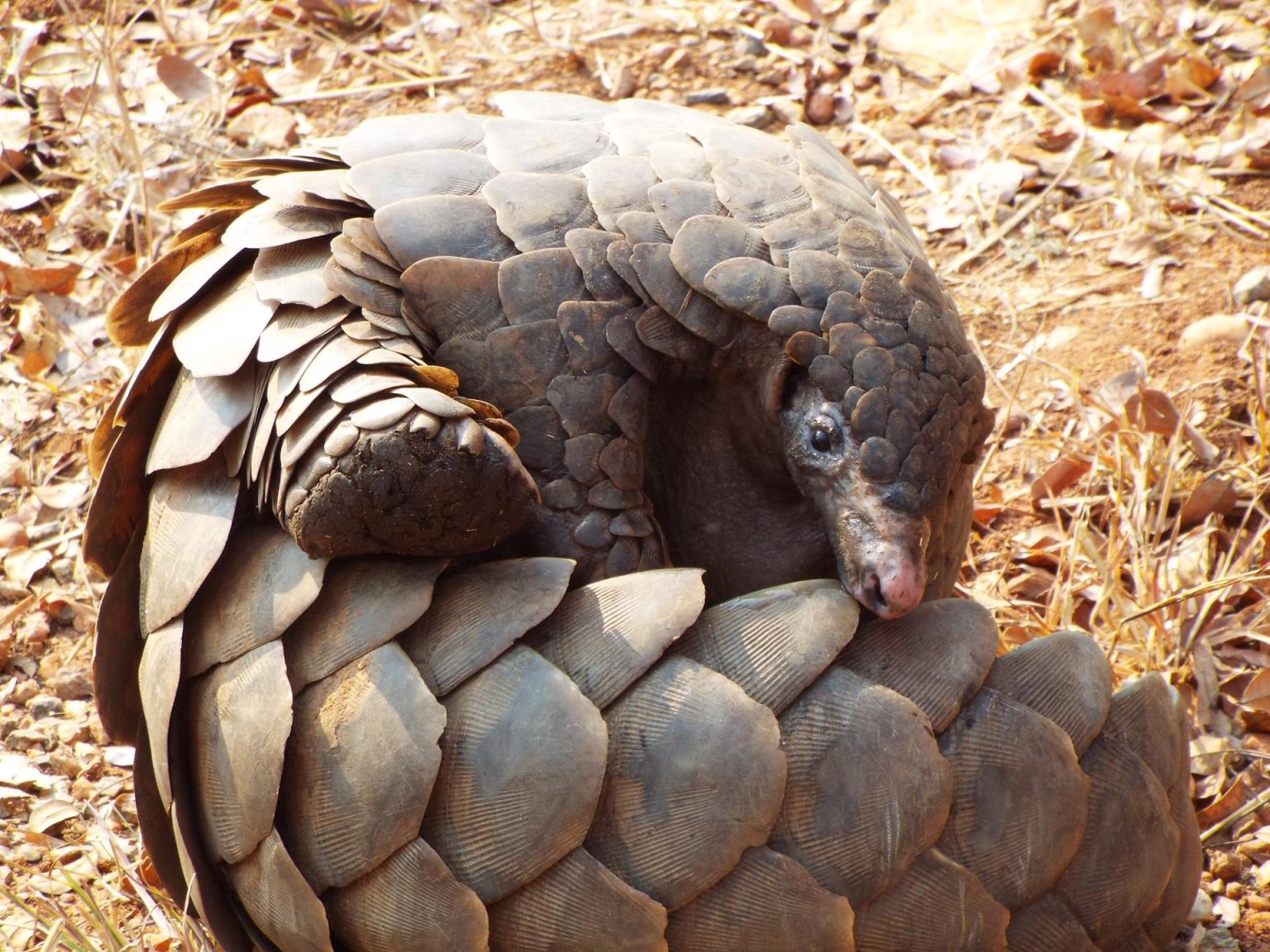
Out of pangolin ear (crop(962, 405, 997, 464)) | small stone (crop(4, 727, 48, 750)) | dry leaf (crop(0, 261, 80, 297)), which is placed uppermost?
pangolin ear (crop(962, 405, 997, 464))

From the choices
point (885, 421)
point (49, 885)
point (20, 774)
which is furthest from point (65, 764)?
point (885, 421)

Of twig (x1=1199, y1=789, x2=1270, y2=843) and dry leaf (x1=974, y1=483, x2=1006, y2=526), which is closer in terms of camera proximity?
twig (x1=1199, y1=789, x2=1270, y2=843)

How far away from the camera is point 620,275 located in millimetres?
2527

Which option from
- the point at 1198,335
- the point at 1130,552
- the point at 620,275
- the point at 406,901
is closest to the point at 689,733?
the point at 406,901

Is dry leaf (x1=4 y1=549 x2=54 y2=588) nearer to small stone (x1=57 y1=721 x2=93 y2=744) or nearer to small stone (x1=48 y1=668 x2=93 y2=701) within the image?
small stone (x1=48 y1=668 x2=93 y2=701)

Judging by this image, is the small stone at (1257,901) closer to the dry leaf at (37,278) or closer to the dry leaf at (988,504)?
the dry leaf at (988,504)

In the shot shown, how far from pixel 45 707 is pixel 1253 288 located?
3.55 m

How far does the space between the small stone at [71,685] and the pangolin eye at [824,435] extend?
2014 millimetres

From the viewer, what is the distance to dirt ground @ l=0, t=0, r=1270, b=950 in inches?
129

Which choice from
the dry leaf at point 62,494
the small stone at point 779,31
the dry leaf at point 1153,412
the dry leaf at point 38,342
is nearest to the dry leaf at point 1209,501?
the dry leaf at point 1153,412

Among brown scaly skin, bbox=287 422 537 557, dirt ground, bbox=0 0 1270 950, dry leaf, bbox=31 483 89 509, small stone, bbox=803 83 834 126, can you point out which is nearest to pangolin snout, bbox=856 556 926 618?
brown scaly skin, bbox=287 422 537 557

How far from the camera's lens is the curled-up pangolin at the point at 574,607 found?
7.20 ft

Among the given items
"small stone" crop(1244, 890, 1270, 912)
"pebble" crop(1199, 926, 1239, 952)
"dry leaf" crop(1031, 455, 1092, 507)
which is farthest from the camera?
"dry leaf" crop(1031, 455, 1092, 507)

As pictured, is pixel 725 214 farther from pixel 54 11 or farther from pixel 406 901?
pixel 54 11
